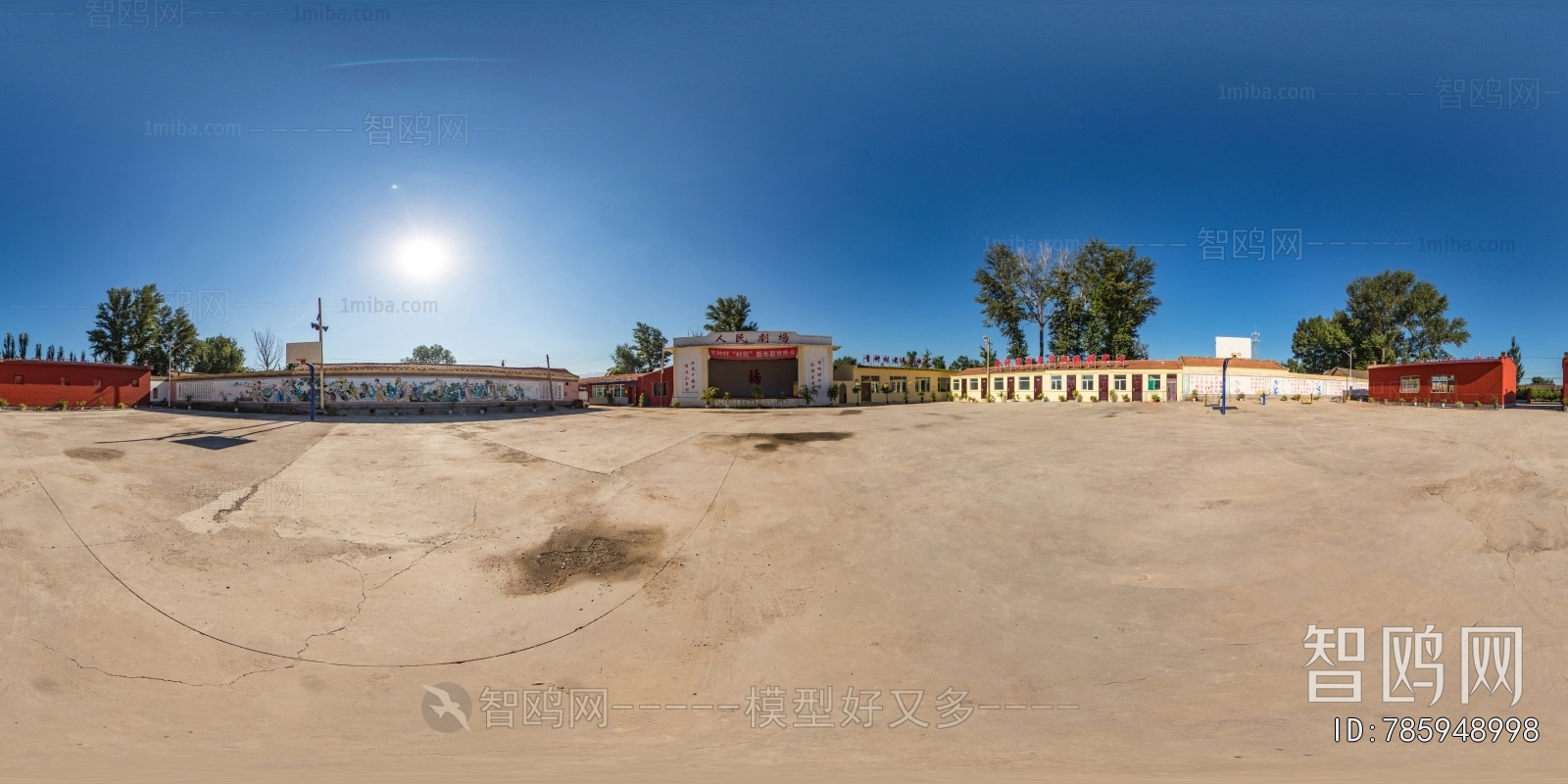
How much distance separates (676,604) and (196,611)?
198 inches

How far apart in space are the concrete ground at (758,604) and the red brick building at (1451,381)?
27945 mm

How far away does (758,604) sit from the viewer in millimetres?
6301

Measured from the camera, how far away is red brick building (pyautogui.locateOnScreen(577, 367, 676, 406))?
3272 cm

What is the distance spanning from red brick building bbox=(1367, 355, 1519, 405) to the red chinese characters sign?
119ft

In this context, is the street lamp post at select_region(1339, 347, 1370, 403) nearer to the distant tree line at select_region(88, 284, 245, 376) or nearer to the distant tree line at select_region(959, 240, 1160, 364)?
the distant tree line at select_region(959, 240, 1160, 364)

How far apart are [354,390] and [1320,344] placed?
91.1 meters

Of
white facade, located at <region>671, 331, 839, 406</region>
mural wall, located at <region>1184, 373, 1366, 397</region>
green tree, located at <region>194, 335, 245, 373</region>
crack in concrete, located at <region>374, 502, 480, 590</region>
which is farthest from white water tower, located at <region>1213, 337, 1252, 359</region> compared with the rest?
green tree, located at <region>194, 335, 245, 373</region>

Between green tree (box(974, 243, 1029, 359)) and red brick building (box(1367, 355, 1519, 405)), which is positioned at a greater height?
green tree (box(974, 243, 1029, 359))

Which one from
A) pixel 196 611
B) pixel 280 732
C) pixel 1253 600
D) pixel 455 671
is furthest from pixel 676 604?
pixel 1253 600

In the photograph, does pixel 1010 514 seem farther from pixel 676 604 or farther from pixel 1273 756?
pixel 676 604

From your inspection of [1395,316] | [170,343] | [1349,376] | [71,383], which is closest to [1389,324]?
[1395,316]

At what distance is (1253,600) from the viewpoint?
19.7ft

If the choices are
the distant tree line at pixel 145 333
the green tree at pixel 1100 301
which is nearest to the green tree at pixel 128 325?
the distant tree line at pixel 145 333

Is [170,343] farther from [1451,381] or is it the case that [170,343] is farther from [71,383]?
[1451,381]
